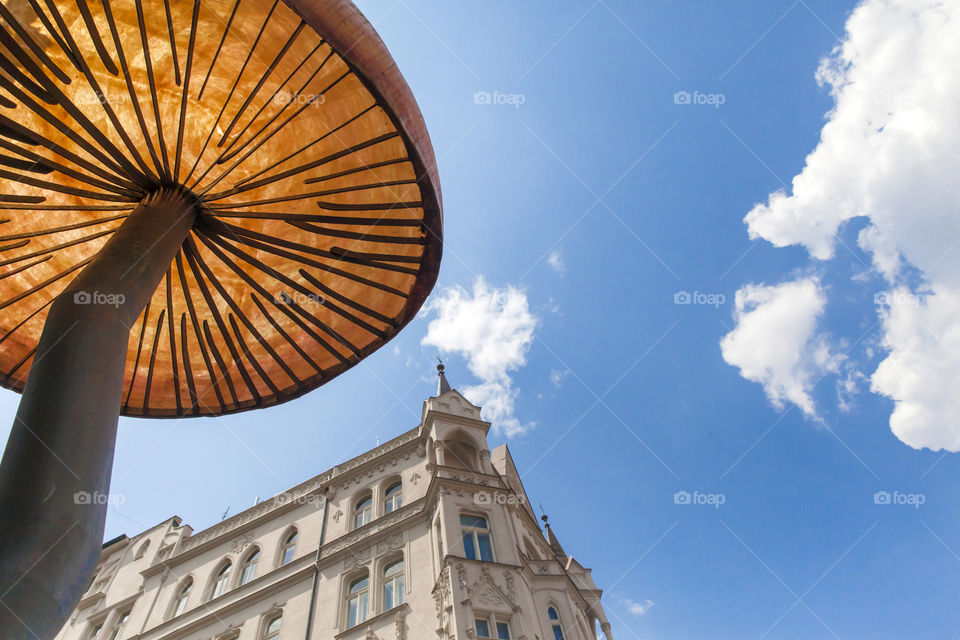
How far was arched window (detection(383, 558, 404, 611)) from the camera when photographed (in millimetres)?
20766

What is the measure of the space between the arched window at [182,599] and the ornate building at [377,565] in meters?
0.05

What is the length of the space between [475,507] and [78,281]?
17007 mm

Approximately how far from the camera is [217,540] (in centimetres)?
2912

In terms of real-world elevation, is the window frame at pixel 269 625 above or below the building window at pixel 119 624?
below

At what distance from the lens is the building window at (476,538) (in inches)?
806

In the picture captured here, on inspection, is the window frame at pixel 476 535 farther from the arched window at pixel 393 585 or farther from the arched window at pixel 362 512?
the arched window at pixel 362 512

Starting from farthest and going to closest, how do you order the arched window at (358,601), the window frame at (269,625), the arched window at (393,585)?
the window frame at (269,625) → the arched window at (358,601) → the arched window at (393,585)

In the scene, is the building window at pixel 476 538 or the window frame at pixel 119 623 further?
the window frame at pixel 119 623

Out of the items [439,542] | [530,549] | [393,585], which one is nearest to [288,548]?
[393,585]

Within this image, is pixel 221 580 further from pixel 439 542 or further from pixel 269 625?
pixel 439 542

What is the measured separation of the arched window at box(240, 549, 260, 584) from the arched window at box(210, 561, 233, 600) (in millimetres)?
660

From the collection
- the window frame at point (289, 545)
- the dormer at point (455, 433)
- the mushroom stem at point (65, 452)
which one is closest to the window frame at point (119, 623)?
the window frame at point (289, 545)

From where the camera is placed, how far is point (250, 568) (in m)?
27.0

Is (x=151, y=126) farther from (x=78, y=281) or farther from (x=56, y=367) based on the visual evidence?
(x=56, y=367)
